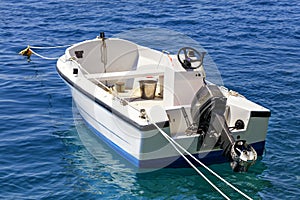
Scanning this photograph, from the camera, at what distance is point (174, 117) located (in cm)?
840

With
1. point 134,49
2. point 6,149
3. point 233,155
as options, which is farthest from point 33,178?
point 134,49

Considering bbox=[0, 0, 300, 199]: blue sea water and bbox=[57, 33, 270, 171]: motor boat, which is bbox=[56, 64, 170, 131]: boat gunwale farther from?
bbox=[0, 0, 300, 199]: blue sea water

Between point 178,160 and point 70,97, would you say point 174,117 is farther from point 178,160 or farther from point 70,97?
point 70,97

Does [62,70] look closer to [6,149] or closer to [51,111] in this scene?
[51,111]

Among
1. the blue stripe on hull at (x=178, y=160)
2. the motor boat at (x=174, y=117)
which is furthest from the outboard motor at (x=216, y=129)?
the blue stripe on hull at (x=178, y=160)

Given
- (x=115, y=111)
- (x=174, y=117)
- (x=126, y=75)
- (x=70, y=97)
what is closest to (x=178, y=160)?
(x=174, y=117)

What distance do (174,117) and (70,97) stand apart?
14.0 feet

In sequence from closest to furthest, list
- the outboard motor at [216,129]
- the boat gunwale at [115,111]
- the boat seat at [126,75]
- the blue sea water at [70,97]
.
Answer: the outboard motor at [216,129], the boat gunwale at [115,111], the blue sea water at [70,97], the boat seat at [126,75]

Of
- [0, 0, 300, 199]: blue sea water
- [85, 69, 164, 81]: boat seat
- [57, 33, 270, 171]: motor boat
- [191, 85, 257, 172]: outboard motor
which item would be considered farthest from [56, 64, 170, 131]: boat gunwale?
[0, 0, 300, 199]: blue sea water

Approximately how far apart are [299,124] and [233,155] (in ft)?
11.0

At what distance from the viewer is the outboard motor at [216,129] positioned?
284 inches

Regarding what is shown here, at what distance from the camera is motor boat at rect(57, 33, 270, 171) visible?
25.2 feet

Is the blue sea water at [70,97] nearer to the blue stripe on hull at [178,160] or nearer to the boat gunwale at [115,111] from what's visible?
the blue stripe on hull at [178,160]

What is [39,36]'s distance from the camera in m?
17.0
